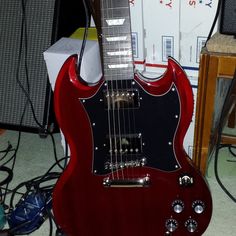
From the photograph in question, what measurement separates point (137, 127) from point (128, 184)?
0.15 meters

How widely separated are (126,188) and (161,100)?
0.25 m

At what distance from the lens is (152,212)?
1.21 meters

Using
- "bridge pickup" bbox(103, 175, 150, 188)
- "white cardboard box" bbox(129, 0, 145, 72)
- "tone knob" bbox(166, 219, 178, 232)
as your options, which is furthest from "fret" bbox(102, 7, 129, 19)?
"tone knob" bbox(166, 219, 178, 232)

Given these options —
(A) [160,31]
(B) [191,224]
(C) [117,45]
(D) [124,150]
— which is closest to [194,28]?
(A) [160,31]

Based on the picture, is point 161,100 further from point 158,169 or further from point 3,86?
point 3,86

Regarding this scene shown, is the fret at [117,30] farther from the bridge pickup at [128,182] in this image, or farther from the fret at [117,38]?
the bridge pickup at [128,182]

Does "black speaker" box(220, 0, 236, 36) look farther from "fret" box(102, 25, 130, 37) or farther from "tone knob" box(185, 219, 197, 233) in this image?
"tone knob" box(185, 219, 197, 233)

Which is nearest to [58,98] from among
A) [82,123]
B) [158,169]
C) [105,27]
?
[82,123]

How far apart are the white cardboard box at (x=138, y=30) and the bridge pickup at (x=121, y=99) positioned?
31 cm

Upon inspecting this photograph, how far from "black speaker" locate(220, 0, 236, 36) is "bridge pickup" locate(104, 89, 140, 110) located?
0.96 feet

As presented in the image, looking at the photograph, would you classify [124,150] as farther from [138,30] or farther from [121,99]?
[138,30]

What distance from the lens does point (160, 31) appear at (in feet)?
4.46

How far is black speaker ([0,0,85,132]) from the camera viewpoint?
1556 mm

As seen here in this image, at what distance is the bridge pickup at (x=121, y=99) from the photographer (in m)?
1.12
